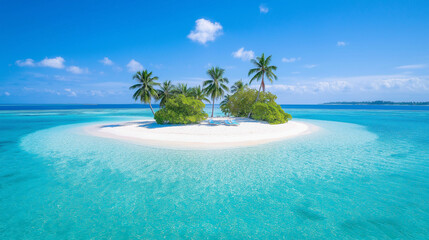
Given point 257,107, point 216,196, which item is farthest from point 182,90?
point 216,196

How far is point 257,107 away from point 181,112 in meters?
12.6

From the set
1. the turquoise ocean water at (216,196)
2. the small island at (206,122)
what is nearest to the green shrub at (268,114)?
the small island at (206,122)

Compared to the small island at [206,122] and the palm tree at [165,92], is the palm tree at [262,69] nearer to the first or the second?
the small island at [206,122]

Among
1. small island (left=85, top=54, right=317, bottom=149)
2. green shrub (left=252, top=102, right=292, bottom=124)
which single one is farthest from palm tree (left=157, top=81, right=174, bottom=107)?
green shrub (left=252, top=102, right=292, bottom=124)

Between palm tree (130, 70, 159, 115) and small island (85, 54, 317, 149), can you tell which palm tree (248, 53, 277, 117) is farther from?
palm tree (130, 70, 159, 115)

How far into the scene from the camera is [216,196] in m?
7.62

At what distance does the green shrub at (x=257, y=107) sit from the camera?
93.7 feet

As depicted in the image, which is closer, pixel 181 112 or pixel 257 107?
pixel 181 112

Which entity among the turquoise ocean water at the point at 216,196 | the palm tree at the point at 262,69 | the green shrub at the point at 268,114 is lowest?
the turquoise ocean water at the point at 216,196

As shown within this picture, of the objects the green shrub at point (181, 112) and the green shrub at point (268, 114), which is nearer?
the green shrub at point (181, 112)

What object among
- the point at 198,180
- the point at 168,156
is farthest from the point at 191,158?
the point at 198,180

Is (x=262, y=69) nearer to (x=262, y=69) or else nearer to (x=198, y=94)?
(x=262, y=69)

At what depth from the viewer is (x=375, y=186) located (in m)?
8.38

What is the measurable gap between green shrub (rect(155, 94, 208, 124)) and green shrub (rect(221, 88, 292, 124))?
9884mm
